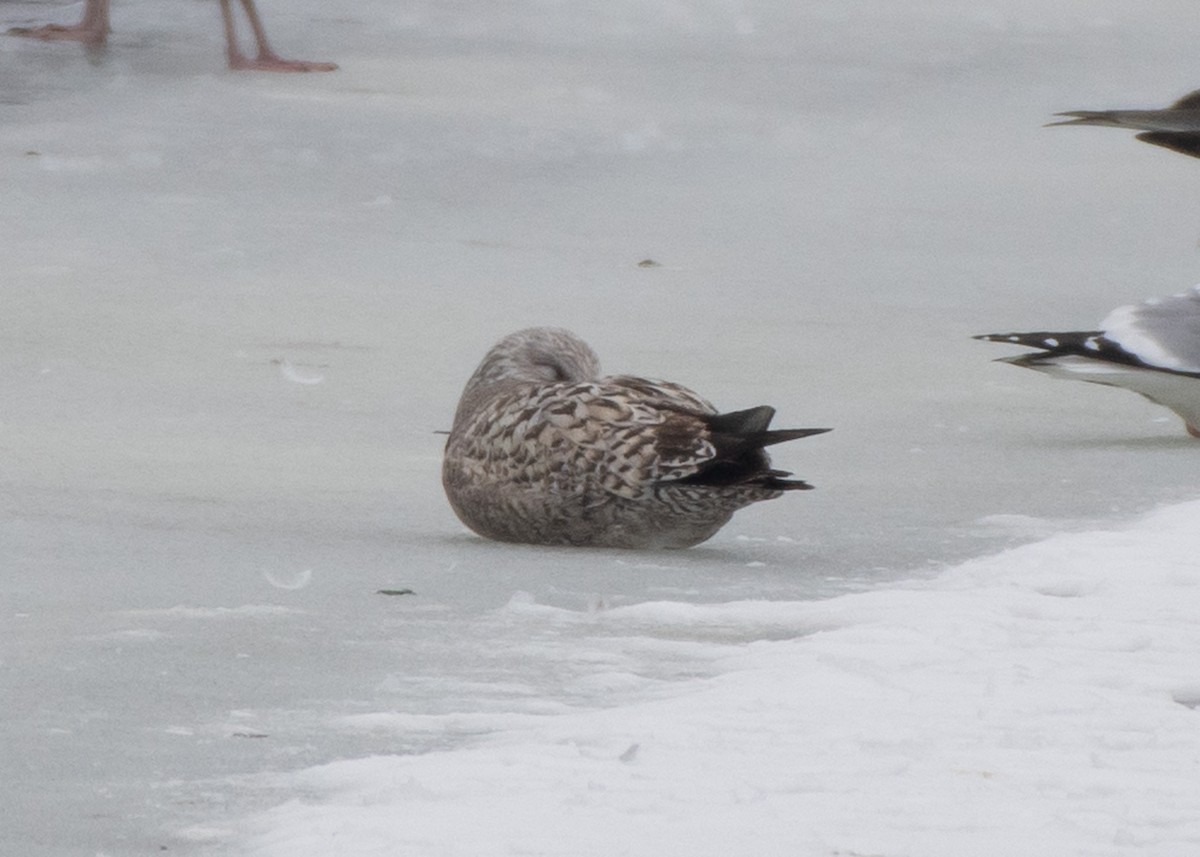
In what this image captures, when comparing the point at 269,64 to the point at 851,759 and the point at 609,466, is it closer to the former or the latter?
the point at 609,466

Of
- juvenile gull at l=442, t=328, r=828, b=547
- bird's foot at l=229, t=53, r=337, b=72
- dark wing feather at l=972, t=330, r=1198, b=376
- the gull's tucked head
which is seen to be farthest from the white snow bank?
bird's foot at l=229, t=53, r=337, b=72

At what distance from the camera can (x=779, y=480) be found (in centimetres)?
514

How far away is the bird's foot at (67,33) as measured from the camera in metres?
15.4

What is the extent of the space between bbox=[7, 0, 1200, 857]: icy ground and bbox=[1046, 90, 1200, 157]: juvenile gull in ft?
2.91

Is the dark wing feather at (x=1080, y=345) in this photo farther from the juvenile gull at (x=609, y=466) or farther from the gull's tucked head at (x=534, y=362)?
the juvenile gull at (x=609, y=466)

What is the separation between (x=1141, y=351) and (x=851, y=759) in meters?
3.37

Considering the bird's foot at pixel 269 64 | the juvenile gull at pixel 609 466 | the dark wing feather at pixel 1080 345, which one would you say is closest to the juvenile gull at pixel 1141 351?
the dark wing feather at pixel 1080 345

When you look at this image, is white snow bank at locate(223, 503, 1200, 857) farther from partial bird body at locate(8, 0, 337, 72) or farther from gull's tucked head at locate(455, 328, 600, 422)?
partial bird body at locate(8, 0, 337, 72)

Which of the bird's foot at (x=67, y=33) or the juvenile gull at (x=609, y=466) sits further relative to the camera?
the bird's foot at (x=67, y=33)

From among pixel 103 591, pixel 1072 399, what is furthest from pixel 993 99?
pixel 103 591

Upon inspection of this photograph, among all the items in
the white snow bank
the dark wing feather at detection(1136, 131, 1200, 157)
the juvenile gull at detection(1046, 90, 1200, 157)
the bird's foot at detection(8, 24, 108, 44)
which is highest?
the juvenile gull at detection(1046, 90, 1200, 157)

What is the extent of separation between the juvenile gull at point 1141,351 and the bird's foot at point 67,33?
32.4 feet

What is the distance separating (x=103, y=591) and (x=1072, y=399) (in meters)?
3.90

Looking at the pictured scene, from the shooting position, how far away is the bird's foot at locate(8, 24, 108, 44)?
606 inches
